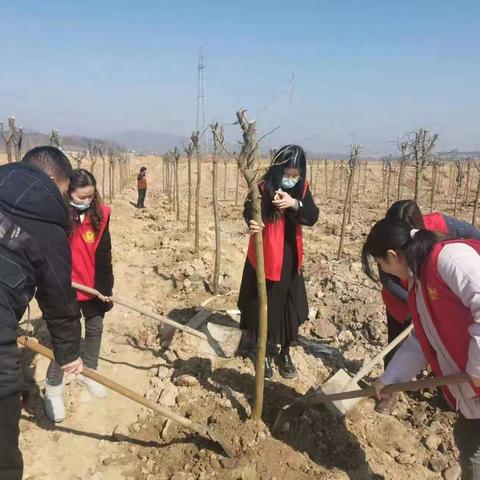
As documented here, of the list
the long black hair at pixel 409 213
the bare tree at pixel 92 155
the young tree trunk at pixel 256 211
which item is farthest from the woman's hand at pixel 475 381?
the bare tree at pixel 92 155

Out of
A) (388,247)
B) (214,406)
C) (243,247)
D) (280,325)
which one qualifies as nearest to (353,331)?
(280,325)

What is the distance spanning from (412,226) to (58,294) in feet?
5.04

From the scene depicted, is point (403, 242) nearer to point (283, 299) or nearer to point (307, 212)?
point (307, 212)

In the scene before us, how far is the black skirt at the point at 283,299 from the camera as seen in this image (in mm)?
3217

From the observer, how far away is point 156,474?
2.70 metres

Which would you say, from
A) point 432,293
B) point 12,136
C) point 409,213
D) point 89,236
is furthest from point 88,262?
point 12,136

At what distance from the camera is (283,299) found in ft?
10.8

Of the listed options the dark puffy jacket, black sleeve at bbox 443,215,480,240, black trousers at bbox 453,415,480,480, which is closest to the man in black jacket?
the dark puffy jacket

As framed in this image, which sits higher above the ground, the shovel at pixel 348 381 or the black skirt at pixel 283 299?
the black skirt at pixel 283 299

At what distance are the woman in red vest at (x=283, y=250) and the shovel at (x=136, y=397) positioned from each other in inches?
32.1

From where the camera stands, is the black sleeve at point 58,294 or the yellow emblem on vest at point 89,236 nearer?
the black sleeve at point 58,294

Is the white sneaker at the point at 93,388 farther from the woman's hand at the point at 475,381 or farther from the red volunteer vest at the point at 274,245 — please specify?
the woman's hand at the point at 475,381

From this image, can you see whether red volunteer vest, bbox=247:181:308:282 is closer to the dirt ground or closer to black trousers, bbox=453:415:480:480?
the dirt ground

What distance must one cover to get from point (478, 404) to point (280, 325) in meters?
1.62
